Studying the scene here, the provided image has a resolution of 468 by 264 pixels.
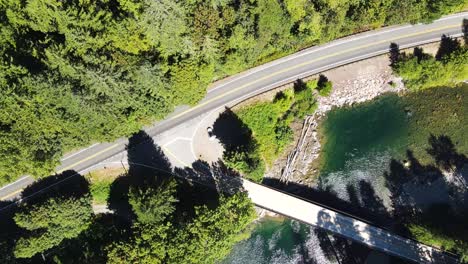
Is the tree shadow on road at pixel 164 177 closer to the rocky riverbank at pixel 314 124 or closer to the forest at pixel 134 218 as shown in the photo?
the forest at pixel 134 218

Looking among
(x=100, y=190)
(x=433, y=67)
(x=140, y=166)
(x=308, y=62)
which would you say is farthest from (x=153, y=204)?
(x=433, y=67)

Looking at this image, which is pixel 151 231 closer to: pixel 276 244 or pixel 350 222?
pixel 276 244

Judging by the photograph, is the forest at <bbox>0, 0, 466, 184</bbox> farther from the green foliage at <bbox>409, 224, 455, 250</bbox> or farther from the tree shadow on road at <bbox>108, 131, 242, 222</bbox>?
the green foliage at <bbox>409, 224, 455, 250</bbox>

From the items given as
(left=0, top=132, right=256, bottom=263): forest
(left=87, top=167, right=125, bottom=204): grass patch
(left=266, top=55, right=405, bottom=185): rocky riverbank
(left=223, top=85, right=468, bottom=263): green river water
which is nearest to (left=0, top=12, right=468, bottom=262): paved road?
(left=87, top=167, right=125, bottom=204): grass patch

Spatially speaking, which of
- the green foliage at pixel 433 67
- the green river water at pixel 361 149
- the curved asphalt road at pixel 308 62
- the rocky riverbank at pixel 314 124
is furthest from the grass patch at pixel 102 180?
the green foliage at pixel 433 67

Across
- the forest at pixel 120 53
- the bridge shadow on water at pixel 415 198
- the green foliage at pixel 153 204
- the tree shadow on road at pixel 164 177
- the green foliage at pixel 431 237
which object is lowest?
the green foliage at pixel 431 237

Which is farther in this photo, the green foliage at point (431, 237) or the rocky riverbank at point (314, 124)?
the rocky riverbank at point (314, 124)

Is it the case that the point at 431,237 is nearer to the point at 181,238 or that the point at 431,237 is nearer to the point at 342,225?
the point at 342,225
